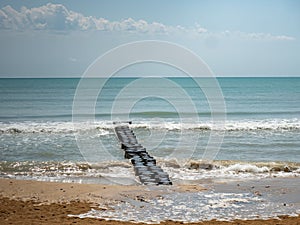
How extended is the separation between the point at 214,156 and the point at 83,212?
29.6ft

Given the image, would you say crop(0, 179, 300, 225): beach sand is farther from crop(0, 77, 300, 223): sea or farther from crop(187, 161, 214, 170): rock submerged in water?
crop(187, 161, 214, 170): rock submerged in water

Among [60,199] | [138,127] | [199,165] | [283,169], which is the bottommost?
[60,199]

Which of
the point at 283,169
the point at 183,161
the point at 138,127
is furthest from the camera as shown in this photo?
the point at 138,127

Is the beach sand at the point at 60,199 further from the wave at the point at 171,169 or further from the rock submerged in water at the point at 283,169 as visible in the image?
the rock submerged in water at the point at 283,169

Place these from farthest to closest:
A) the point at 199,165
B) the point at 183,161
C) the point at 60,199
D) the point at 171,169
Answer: the point at 183,161, the point at 199,165, the point at 171,169, the point at 60,199

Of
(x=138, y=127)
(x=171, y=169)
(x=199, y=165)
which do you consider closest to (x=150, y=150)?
(x=199, y=165)

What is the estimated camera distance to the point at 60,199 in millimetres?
9734

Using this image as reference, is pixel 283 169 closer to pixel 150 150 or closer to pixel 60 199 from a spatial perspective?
pixel 150 150

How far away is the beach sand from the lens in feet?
26.6

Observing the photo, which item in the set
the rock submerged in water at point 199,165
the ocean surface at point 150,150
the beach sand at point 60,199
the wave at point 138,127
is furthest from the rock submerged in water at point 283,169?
the wave at point 138,127

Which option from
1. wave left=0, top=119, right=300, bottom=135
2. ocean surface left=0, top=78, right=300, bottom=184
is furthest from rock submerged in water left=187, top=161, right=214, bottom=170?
wave left=0, top=119, right=300, bottom=135

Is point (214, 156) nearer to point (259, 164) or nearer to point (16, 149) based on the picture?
point (259, 164)

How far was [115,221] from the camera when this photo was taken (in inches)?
319

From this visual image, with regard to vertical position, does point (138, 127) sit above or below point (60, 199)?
above
